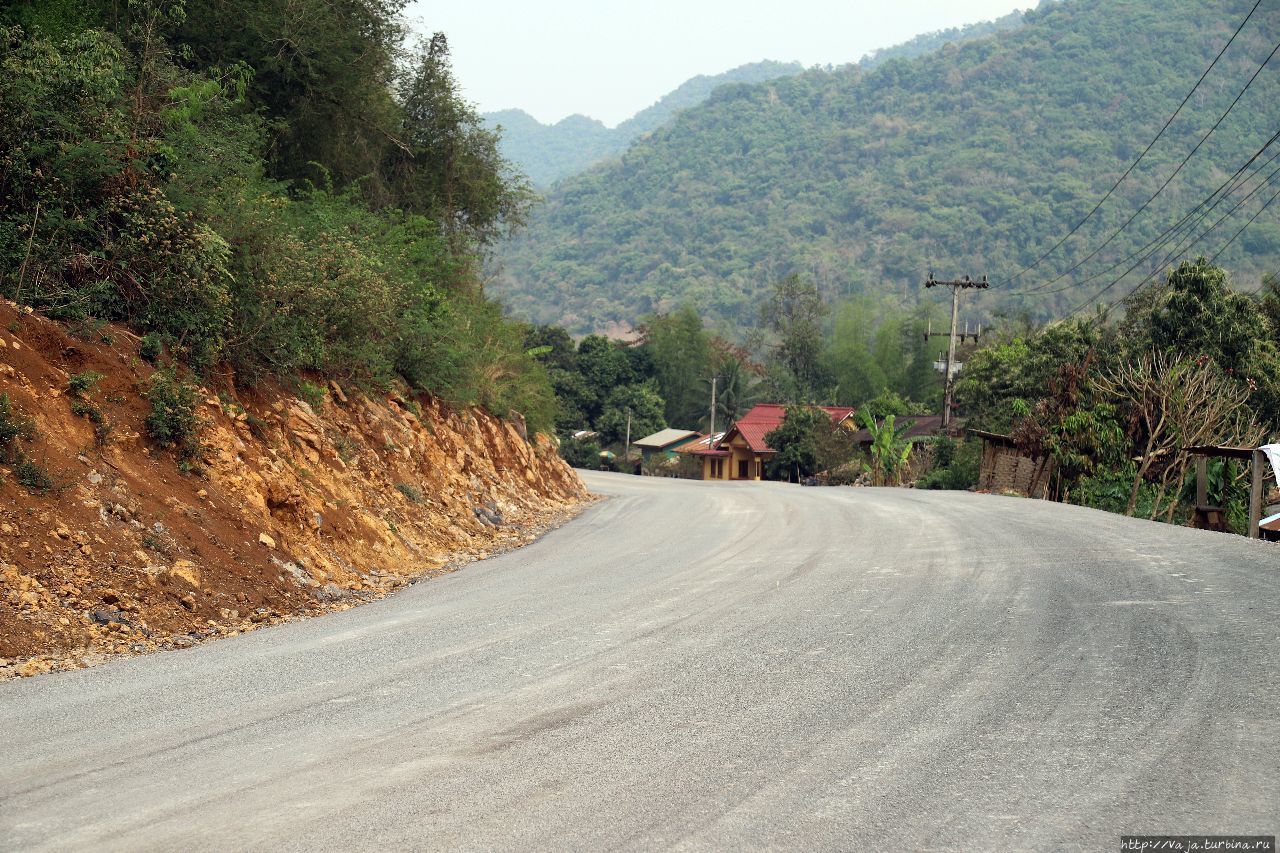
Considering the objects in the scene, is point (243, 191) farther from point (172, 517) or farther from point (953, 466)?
point (953, 466)

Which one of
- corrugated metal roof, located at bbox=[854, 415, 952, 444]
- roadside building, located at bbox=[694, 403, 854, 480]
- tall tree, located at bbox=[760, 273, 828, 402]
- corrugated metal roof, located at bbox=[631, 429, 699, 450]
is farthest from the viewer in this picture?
tall tree, located at bbox=[760, 273, 828, 402]

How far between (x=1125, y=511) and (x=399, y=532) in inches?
838

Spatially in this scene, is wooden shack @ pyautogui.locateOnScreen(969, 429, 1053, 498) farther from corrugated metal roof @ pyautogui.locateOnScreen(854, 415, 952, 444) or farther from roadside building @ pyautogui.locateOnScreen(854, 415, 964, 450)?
roadside building @ pyautogui.locateOnScreen(854, 415, 964, 450)

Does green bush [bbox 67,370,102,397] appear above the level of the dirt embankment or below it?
above

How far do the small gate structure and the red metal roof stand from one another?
42.9 meters

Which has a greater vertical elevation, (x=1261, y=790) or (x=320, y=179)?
(x=320, y=179)

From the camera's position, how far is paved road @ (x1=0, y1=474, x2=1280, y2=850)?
4855 mm

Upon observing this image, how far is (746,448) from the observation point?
71.3m

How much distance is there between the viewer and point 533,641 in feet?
28.2

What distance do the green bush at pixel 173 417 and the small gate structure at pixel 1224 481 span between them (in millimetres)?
16553

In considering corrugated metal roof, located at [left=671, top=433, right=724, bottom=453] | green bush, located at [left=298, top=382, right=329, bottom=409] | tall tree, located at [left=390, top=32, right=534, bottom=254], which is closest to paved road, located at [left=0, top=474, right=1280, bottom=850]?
green bush, located at [left=298, top=382, right=329, bottom=409]

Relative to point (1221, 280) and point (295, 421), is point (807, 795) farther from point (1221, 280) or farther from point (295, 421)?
point (1221, 280)

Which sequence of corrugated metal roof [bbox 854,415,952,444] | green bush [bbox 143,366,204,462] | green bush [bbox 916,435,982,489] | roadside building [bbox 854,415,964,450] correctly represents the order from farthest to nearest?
1. roadside building [bbox 854,415,964,450]
2. corrugated metal roof [bbox 854,415,952,444]
3. green bush [bbox 916,435,982,489]
4. green bush [bbox 143,366,204,462]

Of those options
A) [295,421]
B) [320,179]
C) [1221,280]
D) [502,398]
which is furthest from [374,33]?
[1221,280]
